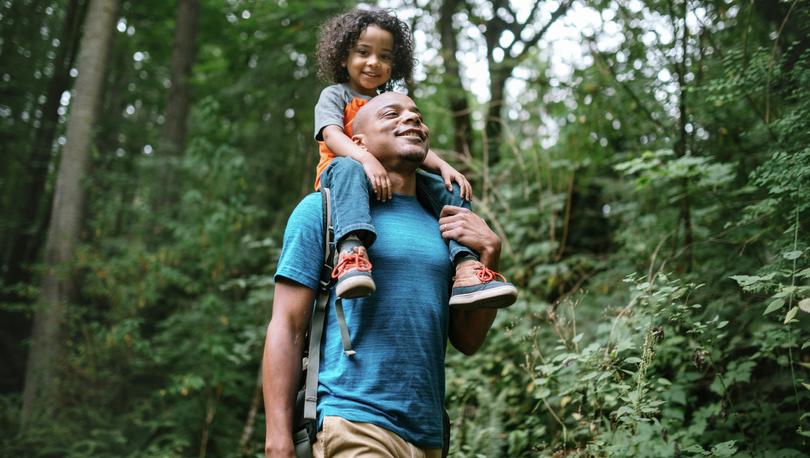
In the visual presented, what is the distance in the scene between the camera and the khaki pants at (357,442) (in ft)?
6.79

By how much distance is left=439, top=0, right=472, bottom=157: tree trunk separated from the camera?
25.2 feet

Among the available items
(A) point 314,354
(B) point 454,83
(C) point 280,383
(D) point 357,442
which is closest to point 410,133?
(A) point 314,354

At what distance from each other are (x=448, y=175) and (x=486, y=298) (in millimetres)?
749

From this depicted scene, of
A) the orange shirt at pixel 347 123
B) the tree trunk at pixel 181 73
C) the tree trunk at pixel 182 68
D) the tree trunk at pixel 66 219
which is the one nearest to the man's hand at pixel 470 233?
the orange shirt at pixel 347 123

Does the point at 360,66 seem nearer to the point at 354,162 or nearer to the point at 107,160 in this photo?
the point at 354,162

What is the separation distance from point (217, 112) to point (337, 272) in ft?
22.2

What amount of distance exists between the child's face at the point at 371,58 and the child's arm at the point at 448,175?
0.48 meters

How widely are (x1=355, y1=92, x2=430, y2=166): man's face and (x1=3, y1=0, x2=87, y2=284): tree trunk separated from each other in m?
10.1

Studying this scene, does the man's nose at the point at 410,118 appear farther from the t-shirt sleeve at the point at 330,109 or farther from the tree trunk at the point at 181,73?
the tree trunk at the point at 181,73

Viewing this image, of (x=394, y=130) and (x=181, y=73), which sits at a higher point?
(x=181, y=73)

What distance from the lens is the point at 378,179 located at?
250 centimetres

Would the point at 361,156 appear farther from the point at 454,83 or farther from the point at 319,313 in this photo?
the point at 454,83

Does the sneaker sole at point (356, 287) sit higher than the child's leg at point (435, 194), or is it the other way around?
the child's leg at point (435, 194)

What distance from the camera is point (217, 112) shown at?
27.7 feet
